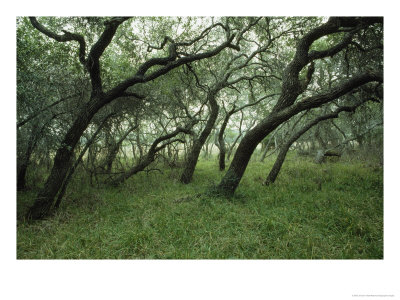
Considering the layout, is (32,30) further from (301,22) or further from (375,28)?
(375,28)

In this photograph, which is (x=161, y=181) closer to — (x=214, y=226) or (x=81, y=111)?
(x=81, y=111)

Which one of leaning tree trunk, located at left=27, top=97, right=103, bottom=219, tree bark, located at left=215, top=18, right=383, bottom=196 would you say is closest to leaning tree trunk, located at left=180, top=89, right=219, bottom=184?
tree bark, located at left=215, top=18, right=383, bottom=196

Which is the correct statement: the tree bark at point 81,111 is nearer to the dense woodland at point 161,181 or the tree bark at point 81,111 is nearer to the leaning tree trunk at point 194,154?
the dense woodland at point 161,181

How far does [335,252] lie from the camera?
2.54 metres

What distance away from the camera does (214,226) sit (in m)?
3.23

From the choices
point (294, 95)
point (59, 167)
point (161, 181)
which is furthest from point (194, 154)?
point (59, 167)

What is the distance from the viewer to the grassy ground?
2.61 metres

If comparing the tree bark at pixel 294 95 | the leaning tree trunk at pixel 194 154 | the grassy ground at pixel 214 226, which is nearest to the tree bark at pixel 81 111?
the grassy ground at pixel 214 226

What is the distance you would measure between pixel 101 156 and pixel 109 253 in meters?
4.87

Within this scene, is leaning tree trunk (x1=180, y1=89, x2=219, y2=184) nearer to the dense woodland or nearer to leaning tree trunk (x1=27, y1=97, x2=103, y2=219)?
the dense woodland

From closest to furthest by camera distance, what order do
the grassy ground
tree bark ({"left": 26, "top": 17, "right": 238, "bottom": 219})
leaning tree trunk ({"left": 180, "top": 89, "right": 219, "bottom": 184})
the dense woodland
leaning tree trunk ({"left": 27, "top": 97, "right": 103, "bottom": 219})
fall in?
the grassy ground, the dense woodland, tree bark ({"left": 26, "top": 17, "right": 238, "bottom": 219}), leaning tree trunk ({"left": 27, "top": 97, "right": 103, "bottom": 219}), leaning tree trunk ({"left": 180, "top": 89, "right": 219, "bottom": 184})

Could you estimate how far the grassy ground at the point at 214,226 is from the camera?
8.55 ft

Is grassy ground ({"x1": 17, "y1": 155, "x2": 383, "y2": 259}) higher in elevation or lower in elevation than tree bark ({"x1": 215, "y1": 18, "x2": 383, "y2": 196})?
lower
